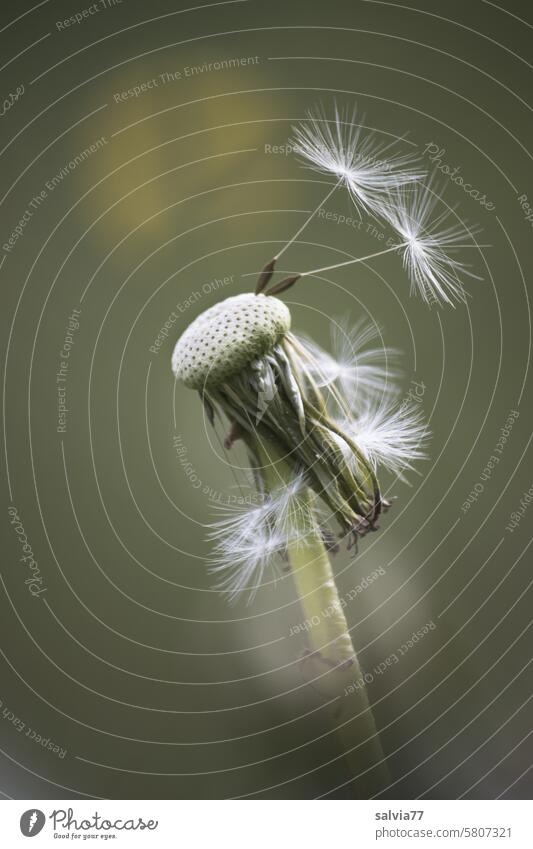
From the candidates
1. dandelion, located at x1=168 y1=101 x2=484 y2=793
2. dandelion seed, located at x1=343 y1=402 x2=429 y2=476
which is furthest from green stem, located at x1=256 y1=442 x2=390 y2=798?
dandelion seed, located at x1=343 y1=402 x2=429 y2=476

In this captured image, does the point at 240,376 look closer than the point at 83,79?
Yes

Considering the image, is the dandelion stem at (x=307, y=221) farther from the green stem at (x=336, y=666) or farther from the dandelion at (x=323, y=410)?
the green stem at (x=336, y=666)

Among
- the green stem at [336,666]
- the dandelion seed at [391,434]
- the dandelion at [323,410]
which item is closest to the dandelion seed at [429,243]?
the dandelion at [323,410]

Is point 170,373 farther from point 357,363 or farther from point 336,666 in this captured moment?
point 336,666

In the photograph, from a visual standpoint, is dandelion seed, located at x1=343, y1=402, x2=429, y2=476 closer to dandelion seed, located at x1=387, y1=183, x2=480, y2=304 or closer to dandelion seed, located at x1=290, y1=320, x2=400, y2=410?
dandelion seed, located at x1=290, y1=320, x2=400, y2=410
